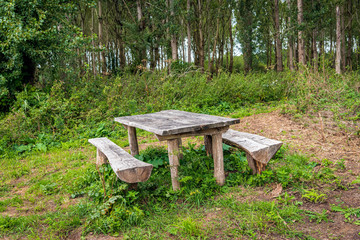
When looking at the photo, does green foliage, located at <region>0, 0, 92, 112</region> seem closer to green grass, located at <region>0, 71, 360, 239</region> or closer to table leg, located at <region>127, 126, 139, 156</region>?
green grass, located at <region>0, 71, 360, 239</region>

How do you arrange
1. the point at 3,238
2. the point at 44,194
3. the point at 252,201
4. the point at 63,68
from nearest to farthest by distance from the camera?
the point at 3,238
the point at 252,201
the point at 44,194
the point at 63,68

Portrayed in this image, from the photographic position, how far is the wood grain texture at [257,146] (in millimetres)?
Result: 3331

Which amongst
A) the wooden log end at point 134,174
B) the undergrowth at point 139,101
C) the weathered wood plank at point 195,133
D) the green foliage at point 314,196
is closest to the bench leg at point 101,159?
the weathered wood plank at point 195,133

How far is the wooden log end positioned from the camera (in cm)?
284

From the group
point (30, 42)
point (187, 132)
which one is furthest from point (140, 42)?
point (187, 132)

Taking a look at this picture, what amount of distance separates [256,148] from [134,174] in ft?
4.98

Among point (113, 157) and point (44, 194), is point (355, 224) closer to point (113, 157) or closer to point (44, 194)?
point (113, 157)

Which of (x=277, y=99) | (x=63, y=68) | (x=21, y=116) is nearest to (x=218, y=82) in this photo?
(x=277, y=99)

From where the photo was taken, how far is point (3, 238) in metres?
2.82

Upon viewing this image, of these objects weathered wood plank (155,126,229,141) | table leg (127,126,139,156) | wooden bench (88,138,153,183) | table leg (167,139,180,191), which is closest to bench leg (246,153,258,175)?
weathered wood plank (155,126,229,141)

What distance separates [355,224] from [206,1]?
23917mm

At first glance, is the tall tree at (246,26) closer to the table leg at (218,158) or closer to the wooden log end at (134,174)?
the table leg at (218,158)

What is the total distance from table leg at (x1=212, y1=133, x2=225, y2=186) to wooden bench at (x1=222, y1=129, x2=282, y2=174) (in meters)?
0.32

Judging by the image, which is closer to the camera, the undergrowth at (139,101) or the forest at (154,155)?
the forest at (154,155)
